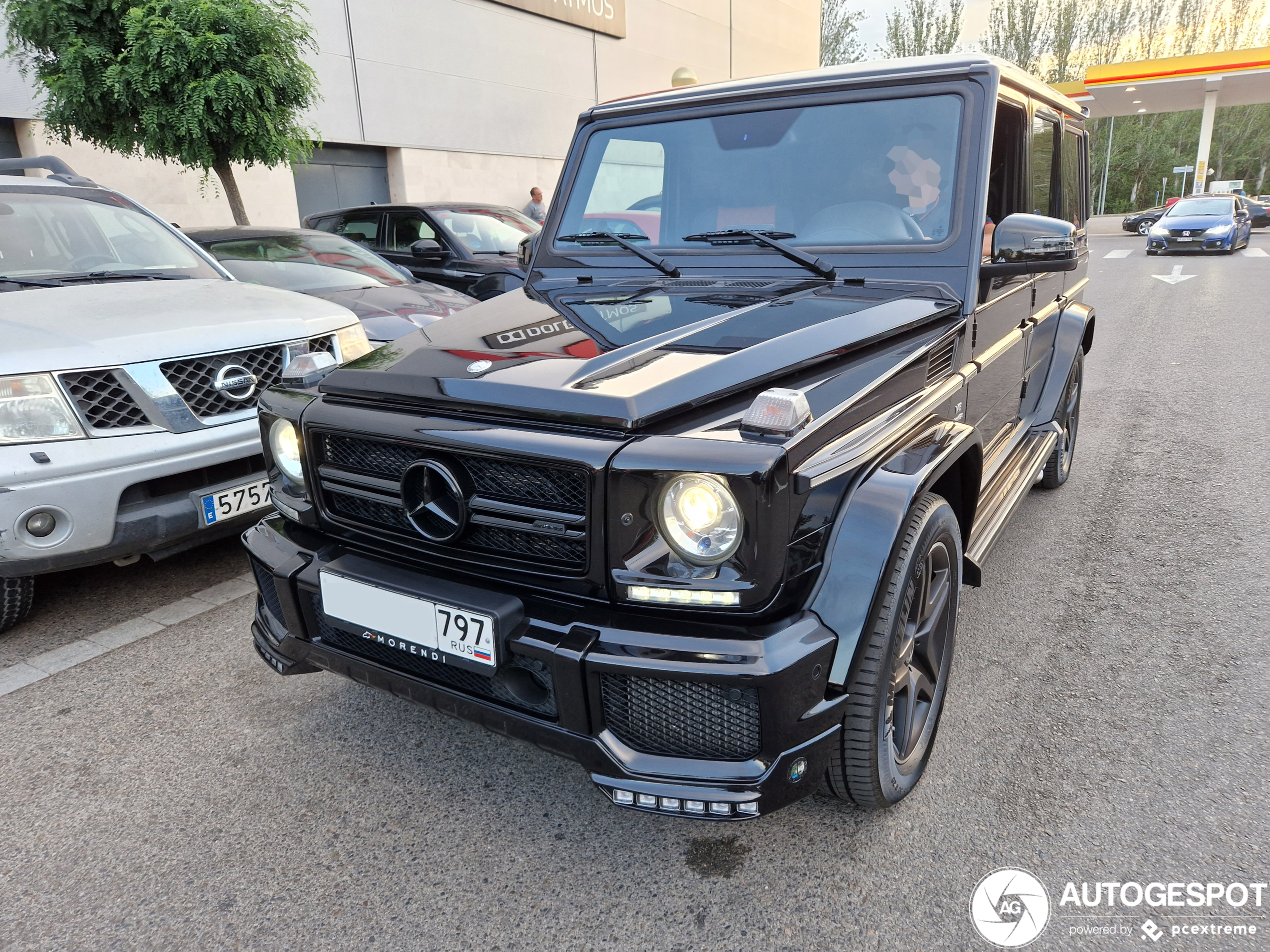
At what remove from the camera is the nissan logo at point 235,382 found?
328 centimetres

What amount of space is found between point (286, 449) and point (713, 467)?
4.32ft

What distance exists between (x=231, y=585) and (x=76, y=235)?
2071 millimetres

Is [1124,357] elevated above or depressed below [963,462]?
below

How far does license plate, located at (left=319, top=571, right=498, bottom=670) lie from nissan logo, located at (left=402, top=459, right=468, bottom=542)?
16 cm

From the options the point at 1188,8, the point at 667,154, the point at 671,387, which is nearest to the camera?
the point at 671,387

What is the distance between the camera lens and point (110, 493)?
292cm

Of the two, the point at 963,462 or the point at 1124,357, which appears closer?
the point at 963,462

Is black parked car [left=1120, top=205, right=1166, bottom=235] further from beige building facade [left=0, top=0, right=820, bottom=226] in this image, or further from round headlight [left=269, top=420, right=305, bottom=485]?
round headlight [left=269, top=420, right=305, bottom=485]

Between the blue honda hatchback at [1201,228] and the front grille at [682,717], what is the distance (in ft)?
77.1

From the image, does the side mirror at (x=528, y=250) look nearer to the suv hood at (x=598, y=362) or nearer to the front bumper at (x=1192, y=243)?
the suv hood at (x=598, y=362)

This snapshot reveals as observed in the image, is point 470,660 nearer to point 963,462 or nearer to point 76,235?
point 963,462

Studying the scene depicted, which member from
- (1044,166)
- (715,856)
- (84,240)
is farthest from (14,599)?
(1044,166)

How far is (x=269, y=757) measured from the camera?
242cm

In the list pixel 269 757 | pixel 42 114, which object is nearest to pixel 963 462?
pixel 269 757
